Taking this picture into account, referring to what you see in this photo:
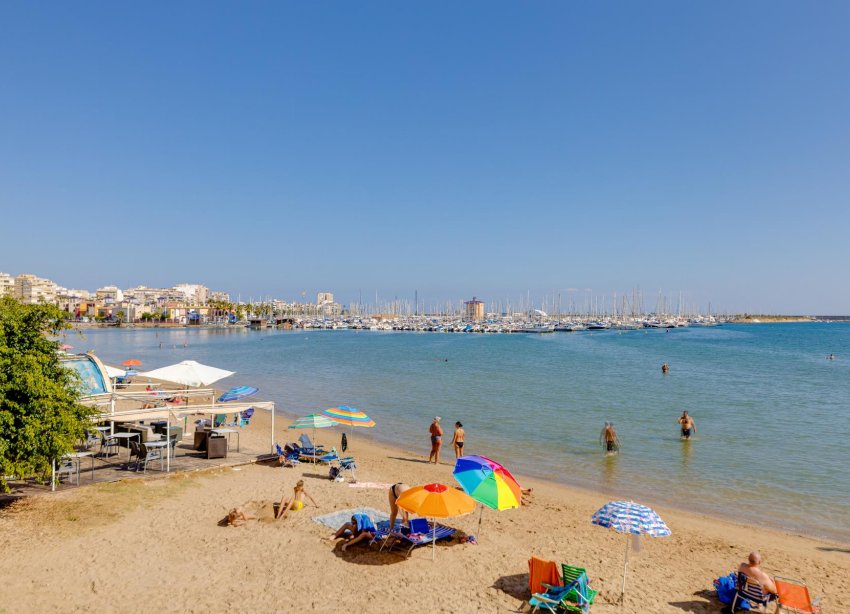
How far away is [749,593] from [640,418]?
18302 millimetres

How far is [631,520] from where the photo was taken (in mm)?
6801

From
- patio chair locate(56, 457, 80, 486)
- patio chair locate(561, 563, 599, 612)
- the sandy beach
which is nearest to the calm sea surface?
the sandy beach

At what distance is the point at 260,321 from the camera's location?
6073 inches

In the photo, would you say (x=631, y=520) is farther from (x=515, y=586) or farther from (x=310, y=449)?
(x=310, y=449)

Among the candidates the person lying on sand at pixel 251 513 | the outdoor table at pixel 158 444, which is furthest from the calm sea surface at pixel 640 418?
the outdoor table at pixel 158 444

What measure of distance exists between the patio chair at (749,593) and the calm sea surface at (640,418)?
5.98 metres

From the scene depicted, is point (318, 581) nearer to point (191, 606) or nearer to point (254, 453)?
point (191, 606)

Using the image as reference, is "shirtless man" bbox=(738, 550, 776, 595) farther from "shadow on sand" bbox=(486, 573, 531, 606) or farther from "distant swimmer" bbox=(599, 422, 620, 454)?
"distant swimmer" bbox=(599, 422, 620, 454)

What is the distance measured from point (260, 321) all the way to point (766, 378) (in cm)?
13576

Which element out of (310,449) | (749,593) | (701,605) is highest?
(749,593)

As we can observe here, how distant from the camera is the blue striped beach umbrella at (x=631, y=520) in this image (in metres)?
6.68

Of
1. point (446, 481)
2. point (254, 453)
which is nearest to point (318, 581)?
point (446, 481)

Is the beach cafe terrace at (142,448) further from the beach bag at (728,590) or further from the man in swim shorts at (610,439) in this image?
the man in swim shorts at (610,439)

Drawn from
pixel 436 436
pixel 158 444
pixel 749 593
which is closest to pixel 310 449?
pixel 436 436
